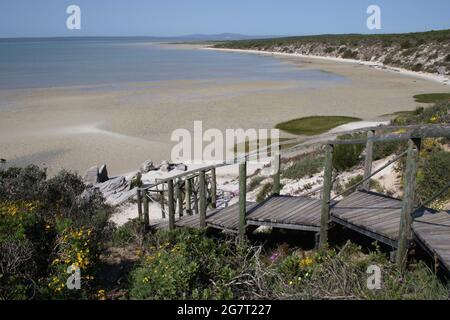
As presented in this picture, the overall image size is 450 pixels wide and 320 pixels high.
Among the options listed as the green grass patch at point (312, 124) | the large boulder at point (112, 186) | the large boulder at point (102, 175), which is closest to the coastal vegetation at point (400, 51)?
the green grass patch at point (312, 124)

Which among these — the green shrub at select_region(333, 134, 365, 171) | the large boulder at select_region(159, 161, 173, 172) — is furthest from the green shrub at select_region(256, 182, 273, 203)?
the large boulder at select_region(159, 161, 173, 172)

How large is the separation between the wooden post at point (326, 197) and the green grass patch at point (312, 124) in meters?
16.1

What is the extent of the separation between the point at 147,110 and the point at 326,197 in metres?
25.0

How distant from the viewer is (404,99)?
1282 inches

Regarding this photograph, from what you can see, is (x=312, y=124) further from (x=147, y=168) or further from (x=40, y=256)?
(x=40, y=256)

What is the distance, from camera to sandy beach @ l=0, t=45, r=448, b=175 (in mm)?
19766

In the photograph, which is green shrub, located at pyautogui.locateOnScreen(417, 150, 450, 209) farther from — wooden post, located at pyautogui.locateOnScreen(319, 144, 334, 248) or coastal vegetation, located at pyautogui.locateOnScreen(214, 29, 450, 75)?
coastal vegetation, located at pyautogui.locateOnScreen(214, 29, 450, 75)

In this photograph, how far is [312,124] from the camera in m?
24.0

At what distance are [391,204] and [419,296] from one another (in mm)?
1894

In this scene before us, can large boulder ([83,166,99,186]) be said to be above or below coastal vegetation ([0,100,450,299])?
below

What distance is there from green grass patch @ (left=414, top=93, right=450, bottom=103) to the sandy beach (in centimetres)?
77

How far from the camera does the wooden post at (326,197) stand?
5586 mm

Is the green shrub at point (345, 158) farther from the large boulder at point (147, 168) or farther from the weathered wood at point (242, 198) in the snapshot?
the large boulder at point (147, 168)
